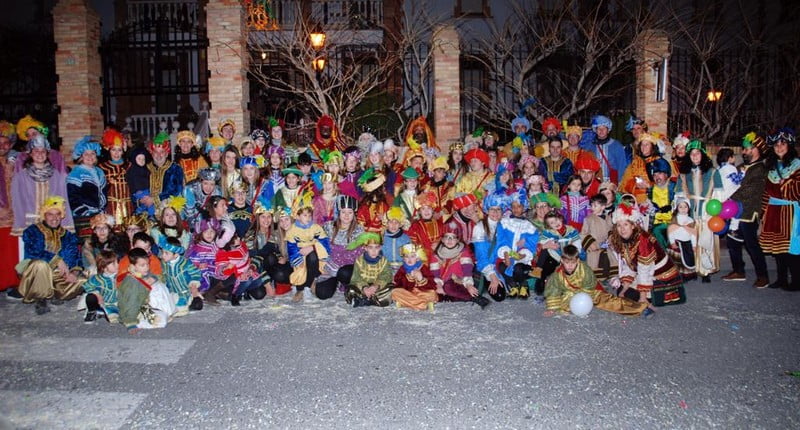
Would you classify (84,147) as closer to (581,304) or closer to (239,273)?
(239,273)

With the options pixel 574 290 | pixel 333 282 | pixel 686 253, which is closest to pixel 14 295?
pixel 333 282

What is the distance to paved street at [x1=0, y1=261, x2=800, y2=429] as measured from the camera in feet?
12.3

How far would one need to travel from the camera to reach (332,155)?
8.55m

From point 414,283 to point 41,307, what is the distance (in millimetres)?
4288

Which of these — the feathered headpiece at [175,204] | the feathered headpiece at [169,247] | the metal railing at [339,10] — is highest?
the metal railing at [339,10]

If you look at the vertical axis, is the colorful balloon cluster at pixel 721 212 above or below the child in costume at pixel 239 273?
above

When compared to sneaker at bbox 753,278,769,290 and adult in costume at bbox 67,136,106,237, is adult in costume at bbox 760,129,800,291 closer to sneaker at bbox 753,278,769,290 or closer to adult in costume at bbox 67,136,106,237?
sneaker at bbox 753,278,769,290

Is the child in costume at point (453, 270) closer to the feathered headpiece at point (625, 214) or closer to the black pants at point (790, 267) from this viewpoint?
the feathered headpiece at point (625, 214)

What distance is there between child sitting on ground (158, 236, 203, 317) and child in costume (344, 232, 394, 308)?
1.75 m

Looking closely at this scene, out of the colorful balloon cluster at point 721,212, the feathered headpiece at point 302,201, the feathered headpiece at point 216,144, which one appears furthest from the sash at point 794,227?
the feathered headpiece at point 216,144

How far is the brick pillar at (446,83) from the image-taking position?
12570 millimetres

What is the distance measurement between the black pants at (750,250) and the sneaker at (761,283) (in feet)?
0.18

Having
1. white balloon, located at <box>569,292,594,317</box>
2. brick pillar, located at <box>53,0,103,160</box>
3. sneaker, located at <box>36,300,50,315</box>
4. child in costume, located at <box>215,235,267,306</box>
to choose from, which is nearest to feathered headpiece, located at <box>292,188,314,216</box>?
child in costume, located at <box>215,235,267,306</box>

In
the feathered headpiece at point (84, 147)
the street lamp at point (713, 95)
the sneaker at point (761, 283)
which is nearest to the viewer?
the sneaker at point (761, 283)
